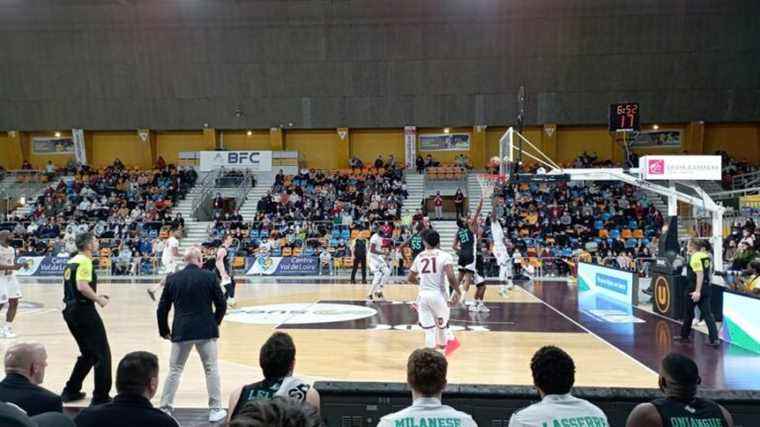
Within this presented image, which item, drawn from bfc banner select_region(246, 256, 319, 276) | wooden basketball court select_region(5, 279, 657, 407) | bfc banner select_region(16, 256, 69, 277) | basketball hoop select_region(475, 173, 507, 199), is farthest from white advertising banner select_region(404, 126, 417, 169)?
bfc banner select_region(16, 256, 69, 277)

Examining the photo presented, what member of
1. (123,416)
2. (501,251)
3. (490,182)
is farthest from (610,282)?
(123,416)

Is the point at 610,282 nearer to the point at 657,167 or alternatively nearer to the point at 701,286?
the point at 657,167

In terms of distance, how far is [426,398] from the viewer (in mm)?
3211

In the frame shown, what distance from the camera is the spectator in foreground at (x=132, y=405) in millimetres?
3115

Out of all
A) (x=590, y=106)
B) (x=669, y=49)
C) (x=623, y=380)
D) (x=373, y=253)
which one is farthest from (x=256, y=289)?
(x=669, y=49)

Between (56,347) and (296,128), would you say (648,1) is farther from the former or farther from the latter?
(56,347)

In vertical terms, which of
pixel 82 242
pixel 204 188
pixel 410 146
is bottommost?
pixel 82 242

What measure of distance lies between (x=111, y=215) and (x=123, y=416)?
97.2ft

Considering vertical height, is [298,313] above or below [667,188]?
below

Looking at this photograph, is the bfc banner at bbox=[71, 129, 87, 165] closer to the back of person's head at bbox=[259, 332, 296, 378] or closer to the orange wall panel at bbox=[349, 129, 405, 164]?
the orange wall panel at bbox=[349, 129, 405, 164]

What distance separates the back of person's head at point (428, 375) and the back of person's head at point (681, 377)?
1241 millimetres

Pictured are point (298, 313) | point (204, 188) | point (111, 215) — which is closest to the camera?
point (298, 313)

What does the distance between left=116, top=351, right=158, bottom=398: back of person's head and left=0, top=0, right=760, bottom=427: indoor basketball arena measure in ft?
23.0

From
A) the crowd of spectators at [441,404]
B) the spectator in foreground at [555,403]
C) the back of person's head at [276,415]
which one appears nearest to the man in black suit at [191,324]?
the crowd of spectators at [441,404]
